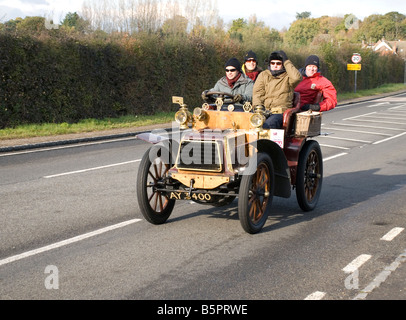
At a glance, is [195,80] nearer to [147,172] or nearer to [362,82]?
[147,172]

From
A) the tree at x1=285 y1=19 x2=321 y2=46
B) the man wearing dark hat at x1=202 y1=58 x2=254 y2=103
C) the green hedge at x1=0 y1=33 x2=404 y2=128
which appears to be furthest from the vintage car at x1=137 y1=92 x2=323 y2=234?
the tree at x1=285 y1=19 x2=321 y2=46

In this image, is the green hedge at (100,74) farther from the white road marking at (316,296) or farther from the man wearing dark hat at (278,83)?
the white road marking at (316,296)

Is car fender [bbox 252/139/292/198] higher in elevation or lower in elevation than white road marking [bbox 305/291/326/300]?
higher

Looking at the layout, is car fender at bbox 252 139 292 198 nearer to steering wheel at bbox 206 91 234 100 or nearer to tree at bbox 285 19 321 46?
steering wheel at bbox 206 91 234 100

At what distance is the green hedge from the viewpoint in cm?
1741

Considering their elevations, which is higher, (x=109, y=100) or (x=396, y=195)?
(x=109, y=100)

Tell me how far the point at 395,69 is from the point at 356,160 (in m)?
58.4

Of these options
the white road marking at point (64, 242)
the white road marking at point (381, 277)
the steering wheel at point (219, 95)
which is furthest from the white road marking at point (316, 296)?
the steering wheel at point (219, 95)

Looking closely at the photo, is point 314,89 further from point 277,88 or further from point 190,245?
point 190,245

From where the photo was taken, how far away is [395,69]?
66.6 meters

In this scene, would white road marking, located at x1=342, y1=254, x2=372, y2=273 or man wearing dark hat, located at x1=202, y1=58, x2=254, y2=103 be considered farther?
man wearing dark hat, located at x1=202, y1=58, x2=254, y2=103

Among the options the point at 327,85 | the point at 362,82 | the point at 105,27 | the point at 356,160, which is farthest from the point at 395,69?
the point at 327,85

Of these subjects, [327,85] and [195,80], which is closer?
[327,85]

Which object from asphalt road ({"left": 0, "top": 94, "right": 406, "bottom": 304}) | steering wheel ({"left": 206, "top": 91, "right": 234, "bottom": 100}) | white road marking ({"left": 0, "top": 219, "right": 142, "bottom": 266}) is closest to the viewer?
asphalt road ({"left": 0, "top": 94, "right": 406, "bottom": 304})
